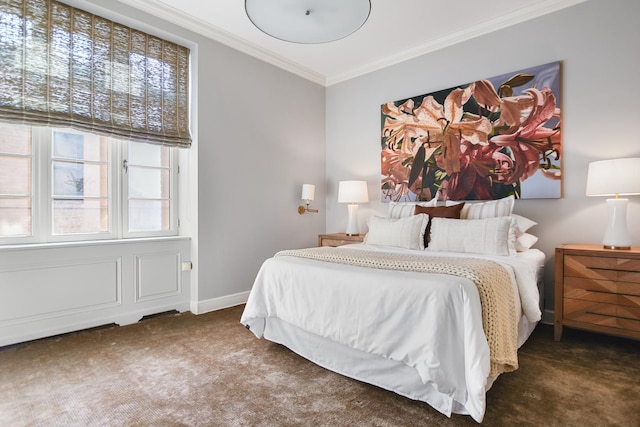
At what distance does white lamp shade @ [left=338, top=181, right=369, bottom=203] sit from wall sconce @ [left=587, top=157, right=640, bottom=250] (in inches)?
82.4

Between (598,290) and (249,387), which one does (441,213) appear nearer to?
(598,290)

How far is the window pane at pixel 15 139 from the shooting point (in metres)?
2.55

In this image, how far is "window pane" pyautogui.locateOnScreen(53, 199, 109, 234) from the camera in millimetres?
2801

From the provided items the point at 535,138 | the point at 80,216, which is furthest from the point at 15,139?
the point at 535,138

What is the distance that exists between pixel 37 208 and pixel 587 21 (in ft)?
15.5

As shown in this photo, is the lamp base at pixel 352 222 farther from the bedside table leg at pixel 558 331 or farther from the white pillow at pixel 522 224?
the bedside table leg at pixel 558 331

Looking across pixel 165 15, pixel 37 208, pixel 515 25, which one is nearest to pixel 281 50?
pixel 165 15

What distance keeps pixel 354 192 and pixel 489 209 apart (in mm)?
1481

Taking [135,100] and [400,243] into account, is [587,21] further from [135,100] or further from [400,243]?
[135,100]

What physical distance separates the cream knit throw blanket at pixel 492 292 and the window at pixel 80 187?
2.04 m

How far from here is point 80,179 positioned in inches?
114

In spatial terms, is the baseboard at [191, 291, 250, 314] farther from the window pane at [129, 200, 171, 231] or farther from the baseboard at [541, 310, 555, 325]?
the baseboard at [541, 310, 555, 325]

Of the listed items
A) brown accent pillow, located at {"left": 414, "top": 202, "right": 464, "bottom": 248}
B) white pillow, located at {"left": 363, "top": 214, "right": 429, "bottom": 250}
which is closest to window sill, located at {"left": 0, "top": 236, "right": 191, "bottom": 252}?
white pillow, located at {"left": 363, "top": 214, "right": 429, "bottom": 250}

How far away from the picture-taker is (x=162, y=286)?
3299mm
